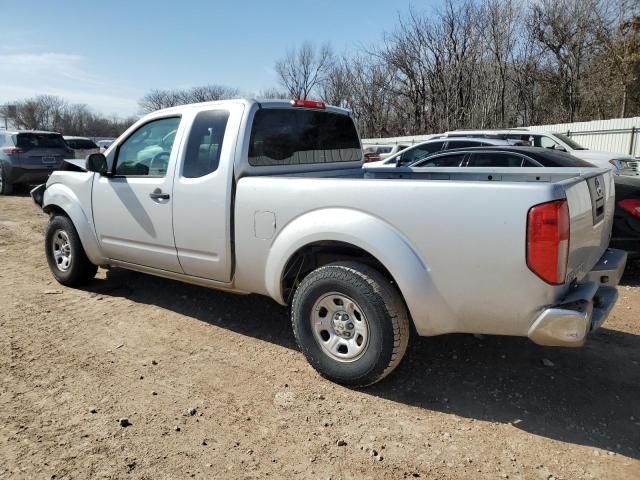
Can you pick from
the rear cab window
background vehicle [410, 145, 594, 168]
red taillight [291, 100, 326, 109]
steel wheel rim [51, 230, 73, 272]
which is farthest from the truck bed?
background vehicle [410, 145, 594, 168]

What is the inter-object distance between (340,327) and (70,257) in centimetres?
340

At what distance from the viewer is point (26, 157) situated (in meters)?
13.6

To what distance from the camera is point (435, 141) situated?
1171 centimetres

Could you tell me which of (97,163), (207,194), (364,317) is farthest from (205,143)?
(364,317)

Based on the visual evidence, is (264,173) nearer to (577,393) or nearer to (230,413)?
(230,413)

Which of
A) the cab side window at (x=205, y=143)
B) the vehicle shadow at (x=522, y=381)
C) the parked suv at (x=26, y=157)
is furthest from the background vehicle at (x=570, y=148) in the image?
the parked suv at (x=26, y=157)

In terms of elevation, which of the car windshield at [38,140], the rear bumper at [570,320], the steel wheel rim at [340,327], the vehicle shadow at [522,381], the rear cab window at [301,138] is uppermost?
the car windshield at [38,140]

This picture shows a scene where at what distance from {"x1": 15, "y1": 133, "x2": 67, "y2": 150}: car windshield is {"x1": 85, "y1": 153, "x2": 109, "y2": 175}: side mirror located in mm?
10721

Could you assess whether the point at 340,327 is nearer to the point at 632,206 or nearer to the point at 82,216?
the point at 82,216

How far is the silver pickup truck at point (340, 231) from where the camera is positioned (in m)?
2.71

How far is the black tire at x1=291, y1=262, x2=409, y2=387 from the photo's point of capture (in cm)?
313

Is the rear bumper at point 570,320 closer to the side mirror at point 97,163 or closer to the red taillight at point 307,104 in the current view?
the red taillight at point 307,104

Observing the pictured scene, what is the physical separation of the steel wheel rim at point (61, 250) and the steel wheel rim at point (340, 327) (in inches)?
128

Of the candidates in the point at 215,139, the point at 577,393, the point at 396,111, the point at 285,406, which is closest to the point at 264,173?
the point at 215,139
